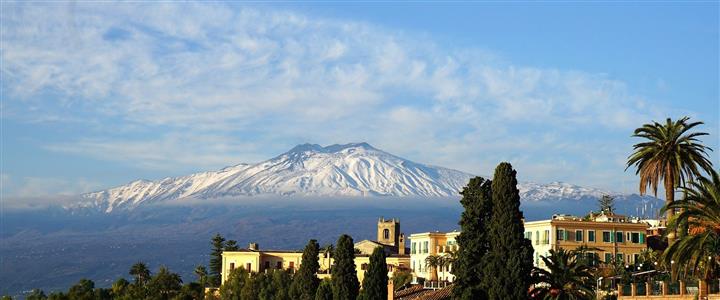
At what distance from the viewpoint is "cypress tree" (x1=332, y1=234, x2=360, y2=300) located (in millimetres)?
97000

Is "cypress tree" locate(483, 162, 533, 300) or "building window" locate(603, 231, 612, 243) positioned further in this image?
"building window" locate(603, 231, 612, 243)

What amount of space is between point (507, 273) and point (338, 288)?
92.2 feet

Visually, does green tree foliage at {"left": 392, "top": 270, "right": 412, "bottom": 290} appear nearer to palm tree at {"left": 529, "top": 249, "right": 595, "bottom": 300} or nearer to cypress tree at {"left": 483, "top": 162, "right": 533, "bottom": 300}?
cypress tree at {"left": 483, "top": 162, "right": 533, "bottom": 300}

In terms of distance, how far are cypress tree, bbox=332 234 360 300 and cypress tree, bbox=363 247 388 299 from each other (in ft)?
16.5

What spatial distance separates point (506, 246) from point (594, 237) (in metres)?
41.3

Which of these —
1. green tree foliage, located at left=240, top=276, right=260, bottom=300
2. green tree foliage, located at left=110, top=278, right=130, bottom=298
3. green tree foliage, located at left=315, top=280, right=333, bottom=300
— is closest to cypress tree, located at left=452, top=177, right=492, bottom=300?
green tree foliage, located at left=315, top=280, right=333, bottom=300

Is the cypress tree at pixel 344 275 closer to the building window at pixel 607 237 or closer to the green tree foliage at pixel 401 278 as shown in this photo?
the building window at pixel 607 237

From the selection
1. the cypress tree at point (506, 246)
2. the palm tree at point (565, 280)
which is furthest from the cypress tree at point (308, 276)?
the palm tree at point (565, 280)

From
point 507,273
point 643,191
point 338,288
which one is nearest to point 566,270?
point 507,273

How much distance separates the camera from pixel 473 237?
76.4 meters

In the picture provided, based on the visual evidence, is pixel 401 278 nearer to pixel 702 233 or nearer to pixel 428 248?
pixel 428 248

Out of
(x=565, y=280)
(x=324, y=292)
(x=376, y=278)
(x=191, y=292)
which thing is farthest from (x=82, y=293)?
(x=565, y=280)

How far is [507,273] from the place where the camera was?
237ft

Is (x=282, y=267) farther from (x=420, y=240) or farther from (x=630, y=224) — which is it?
(x=630, y=224)
